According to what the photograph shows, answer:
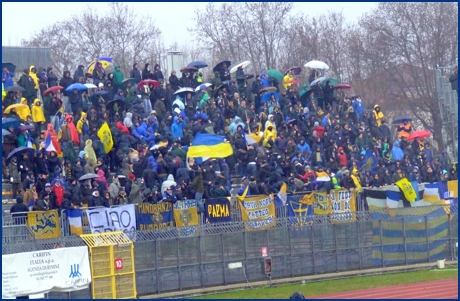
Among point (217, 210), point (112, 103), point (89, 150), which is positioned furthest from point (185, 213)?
point (112, 103)

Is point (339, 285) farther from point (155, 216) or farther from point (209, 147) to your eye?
point (209, 147)

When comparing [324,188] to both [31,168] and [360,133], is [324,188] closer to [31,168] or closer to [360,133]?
[360,133]

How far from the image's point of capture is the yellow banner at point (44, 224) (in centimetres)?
2670

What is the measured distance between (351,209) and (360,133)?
5260 mm

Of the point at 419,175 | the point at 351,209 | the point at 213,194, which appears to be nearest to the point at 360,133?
the point at 419,175

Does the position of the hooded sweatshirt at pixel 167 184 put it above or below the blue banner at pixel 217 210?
above

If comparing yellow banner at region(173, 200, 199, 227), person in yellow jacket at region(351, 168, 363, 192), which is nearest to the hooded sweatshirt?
yellow banner at region(173, 200, 199, 227)

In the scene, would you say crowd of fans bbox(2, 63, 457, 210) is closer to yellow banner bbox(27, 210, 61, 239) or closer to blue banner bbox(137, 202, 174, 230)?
yellow banner bbox(27, 210, 61, 239)

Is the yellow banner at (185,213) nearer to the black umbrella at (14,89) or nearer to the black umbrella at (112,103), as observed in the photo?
the black umbrella at (112,103)

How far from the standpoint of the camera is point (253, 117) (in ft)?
117

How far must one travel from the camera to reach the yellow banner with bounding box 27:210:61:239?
26703 millimetres

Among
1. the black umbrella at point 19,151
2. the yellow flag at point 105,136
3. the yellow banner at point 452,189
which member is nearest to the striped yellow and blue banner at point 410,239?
the yellow banner at point 452,189

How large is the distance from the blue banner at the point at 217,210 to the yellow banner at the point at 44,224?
4.76 m

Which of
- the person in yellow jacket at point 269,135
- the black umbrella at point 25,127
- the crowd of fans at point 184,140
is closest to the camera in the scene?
the black umbrella at point 25,127
